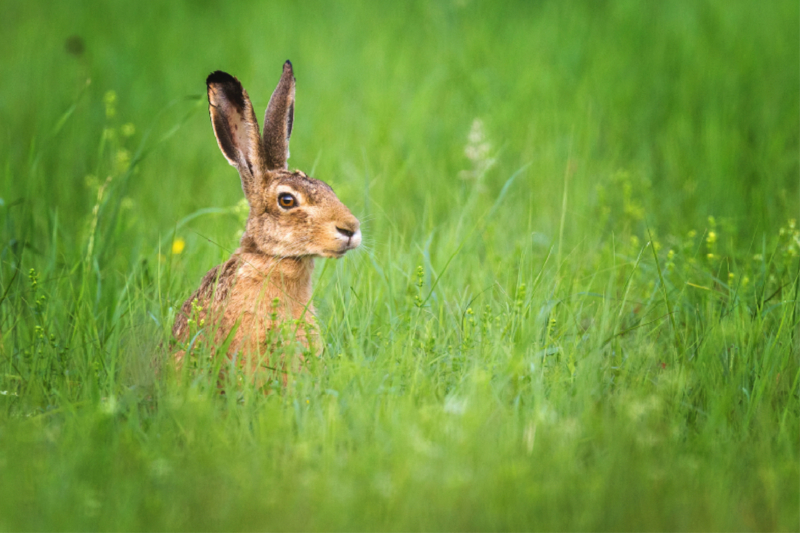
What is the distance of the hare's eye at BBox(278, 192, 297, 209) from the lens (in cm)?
475

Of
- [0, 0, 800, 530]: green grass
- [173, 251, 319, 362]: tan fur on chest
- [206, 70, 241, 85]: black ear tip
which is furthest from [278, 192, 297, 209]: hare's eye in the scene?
[206, 70, 241, 85]: black ear tip

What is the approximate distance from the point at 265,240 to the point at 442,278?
1072 millimetres

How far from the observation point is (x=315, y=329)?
438 cm

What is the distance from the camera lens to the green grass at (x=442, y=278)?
3146 millimetres

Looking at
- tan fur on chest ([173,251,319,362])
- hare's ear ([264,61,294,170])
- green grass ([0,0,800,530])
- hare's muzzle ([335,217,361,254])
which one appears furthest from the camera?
hare's ear ([264,61,294,170])

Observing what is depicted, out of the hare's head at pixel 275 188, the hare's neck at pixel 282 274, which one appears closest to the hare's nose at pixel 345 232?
the hare's head at pixel 275 188

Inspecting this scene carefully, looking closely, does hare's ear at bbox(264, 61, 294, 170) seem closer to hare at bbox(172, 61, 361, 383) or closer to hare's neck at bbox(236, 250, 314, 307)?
hare at bbox(172, 61, 361, 383)

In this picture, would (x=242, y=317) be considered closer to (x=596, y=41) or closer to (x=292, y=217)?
(x=292, y=217)

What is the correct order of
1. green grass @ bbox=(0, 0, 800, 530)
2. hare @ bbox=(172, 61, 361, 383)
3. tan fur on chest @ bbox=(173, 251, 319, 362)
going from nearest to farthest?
1. green grass @ bbox=(0, 0, 800, 530)
2. tan fur on chest @ bbox=(173, 251, 319, 362)
3. hare @ bbox=(172, 61, 361, 383)

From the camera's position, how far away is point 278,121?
496 centimetres

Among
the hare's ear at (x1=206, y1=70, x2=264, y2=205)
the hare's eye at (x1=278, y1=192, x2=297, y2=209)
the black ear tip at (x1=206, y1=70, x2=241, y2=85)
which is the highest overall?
the black ear tip at (x1=206, y1=70, x2=241, y2=85)

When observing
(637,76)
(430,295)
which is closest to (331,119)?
(637,76)

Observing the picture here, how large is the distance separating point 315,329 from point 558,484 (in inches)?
65.9

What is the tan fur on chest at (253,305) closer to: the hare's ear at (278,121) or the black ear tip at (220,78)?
the hare's ear at (278,121)
